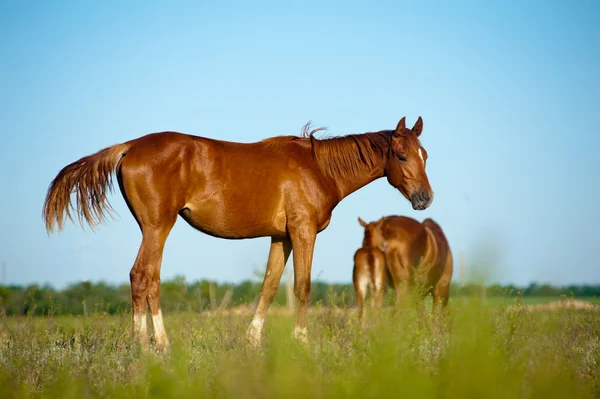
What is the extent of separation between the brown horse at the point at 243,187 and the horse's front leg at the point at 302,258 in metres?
0.01

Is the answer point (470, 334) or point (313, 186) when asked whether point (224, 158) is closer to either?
point (313, 186)

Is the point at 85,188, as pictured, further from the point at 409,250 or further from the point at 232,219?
the point at 409,250

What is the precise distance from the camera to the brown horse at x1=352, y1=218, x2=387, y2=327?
13.2 meters

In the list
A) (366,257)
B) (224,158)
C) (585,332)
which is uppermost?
(224,158)

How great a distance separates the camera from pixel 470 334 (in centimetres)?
375

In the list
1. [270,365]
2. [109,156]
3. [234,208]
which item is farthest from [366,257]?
[270,365]

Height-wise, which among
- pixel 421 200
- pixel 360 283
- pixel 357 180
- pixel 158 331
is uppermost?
pixel 357 180

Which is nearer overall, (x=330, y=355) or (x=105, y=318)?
(x=330, y=355)

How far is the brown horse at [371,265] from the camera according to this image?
43.4 feet

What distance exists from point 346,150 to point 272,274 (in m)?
1.97

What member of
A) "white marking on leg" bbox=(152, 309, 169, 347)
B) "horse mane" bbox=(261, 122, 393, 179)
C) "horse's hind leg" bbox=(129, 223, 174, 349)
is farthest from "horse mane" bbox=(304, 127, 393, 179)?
"white marking on leg" bbox=(152, 309, 169, 347)

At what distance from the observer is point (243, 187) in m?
7.98

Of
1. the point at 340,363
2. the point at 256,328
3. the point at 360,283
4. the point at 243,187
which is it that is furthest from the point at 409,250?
the point at 340,363

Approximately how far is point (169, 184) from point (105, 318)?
1853 millimetres
